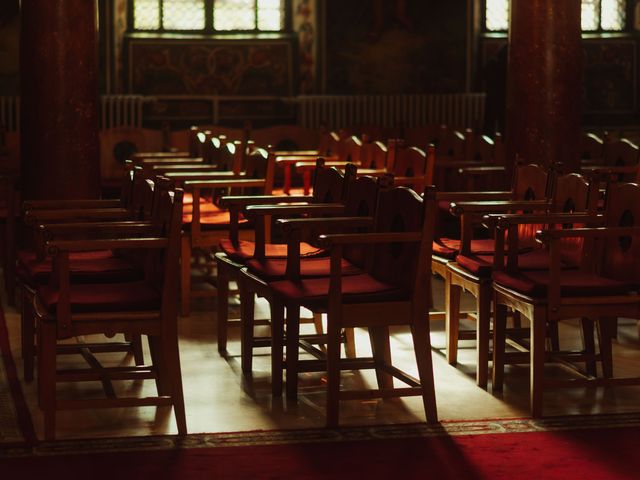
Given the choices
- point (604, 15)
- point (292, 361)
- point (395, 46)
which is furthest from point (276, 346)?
point (604, 15)

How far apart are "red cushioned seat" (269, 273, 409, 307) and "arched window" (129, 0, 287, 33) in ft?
33.8

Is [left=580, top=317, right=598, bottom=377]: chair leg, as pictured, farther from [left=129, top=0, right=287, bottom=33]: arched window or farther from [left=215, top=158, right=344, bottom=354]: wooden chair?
[left=129, top=0, right=287, bottom=33]: arched window

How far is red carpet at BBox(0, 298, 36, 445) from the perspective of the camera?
475cm

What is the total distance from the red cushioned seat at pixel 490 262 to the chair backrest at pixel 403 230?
543 mm

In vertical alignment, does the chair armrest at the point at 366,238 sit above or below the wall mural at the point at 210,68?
below

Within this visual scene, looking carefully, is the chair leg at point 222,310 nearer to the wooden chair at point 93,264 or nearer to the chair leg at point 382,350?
the wooden chair at point 93,264

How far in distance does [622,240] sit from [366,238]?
1170 mm

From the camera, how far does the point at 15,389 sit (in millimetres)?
5477

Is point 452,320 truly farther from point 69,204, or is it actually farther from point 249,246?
point 69,204

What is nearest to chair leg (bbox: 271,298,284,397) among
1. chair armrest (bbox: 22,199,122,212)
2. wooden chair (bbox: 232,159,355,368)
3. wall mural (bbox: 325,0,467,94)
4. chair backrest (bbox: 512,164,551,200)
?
wooden chair (bbox: 232,159,355,368)

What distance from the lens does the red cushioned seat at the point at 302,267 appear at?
5.37m

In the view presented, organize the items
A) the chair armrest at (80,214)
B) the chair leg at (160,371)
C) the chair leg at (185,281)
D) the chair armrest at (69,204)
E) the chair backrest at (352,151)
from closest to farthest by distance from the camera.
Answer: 1. the chair leg at (160,371)
2. the chair armrest at (80,214)
3. the chair armrest at (69,204)
4. the chair leg at (185,281)
5. the chair backrest at (352,151)

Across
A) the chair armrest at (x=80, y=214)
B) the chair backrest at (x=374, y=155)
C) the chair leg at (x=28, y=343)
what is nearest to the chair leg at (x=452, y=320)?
the chair armrest at (x=80, y=214)

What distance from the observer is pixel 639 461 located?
4.39 meters
